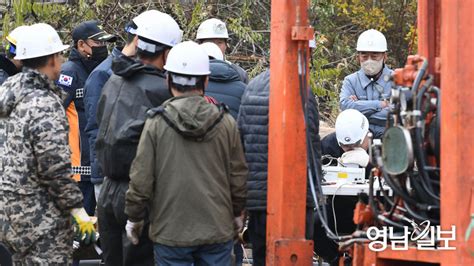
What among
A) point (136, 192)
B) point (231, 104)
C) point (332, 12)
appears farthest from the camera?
point (332, 12)

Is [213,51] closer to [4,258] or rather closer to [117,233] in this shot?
[117,233]

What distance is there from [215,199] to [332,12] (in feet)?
32.1

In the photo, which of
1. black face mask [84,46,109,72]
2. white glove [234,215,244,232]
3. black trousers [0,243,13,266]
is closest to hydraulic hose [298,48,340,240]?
white glove [234,215,244,232]

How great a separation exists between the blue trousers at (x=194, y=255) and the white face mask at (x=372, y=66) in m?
4.27

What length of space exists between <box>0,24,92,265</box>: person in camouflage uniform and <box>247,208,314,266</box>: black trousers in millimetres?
1289

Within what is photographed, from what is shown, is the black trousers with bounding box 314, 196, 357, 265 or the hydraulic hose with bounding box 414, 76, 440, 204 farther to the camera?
the black trousers with bounding box 314, 196, 357, 265

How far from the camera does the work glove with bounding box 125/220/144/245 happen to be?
22.2 ft

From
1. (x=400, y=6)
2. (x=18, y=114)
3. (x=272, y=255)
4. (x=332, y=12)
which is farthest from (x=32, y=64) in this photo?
(x=400, y=6)

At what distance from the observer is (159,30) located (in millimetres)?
7215

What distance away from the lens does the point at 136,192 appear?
656 cm

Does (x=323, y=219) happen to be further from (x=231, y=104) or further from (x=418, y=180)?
(x=231, y=104)

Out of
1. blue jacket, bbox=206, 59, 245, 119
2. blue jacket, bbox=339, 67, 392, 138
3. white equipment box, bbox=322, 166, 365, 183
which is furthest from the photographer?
blue jacket, bbox=339, 67, 392, 138

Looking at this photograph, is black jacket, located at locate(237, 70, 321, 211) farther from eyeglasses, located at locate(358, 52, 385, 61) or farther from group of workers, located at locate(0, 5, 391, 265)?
eyeglasses, located at locate(358, 52, 385, 61)

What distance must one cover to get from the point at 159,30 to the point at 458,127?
241 cm
